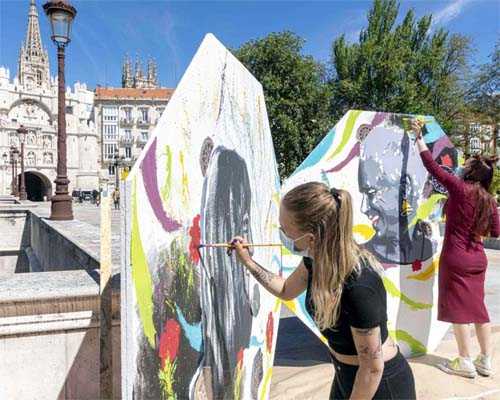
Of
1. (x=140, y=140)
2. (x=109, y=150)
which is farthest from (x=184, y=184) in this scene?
(x=109, y=150)

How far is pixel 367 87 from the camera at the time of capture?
73.9 feet

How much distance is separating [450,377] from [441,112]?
23.9 metres

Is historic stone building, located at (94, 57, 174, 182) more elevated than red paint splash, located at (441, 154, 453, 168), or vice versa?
historic stone building, located at (94, 57, 174, 182)

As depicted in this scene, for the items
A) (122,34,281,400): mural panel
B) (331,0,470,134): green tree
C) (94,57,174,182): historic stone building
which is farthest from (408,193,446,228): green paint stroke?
(94,57,174,182): historic stone building

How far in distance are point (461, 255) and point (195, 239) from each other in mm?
2525

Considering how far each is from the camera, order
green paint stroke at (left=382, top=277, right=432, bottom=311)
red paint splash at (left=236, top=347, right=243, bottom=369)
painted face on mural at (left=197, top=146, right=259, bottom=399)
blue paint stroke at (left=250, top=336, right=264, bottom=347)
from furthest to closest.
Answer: green paint stroke at (left=382, top=277, right=432, bottom=311) < blue paint stroke at (left=250, top=336, right=264, bottom=347) < red paint splash at (left=236, top=347, right=243, bottom=369) < painted face on mural at (left=197, top=146, right=259, bottom=399)

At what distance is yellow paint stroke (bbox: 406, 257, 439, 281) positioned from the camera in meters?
3.70

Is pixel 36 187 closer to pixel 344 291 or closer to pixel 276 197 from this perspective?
pixel 276 197

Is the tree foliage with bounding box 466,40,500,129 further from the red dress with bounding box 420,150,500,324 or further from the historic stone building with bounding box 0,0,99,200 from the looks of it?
the historic stone building with bounding box 0,0,99,200

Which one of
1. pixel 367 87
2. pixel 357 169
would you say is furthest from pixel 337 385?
pixel 367 87

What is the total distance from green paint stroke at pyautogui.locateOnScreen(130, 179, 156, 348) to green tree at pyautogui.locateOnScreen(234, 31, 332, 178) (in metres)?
17.8

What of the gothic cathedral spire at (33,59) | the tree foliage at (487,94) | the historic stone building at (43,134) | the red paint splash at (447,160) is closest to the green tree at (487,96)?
the tree foliage at (487,94)

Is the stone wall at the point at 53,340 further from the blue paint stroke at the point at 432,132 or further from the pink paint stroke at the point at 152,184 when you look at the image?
the blue paint stroke at the point at 432,132

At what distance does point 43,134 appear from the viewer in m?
63.5
